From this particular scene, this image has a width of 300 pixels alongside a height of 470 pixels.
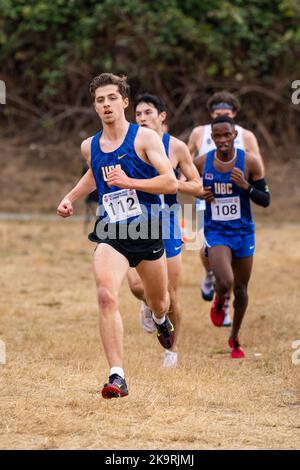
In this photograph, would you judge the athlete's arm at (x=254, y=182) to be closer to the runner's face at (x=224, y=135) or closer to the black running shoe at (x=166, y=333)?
the runner's face at (x=224, y=135)

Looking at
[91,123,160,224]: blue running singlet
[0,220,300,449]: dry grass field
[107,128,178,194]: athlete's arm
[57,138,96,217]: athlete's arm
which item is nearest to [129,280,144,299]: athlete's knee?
[0,220,300,449]: dry grass field

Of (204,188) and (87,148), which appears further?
(204,188)

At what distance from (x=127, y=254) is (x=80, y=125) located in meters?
18.2

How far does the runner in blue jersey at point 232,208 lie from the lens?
32.4 ft

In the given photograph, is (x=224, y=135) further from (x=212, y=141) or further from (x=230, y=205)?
(x=212, y=141)

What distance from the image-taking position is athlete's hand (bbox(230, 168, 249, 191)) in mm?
9797

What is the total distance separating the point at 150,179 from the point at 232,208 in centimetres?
271

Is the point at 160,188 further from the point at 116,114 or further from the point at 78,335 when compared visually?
the point at 78,335

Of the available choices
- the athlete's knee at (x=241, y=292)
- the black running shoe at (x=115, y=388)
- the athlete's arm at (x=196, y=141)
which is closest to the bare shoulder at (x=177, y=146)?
A: the athlete's knee at (x=241, y=292)

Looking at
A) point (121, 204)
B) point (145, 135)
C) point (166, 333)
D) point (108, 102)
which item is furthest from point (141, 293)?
point (108, 102)

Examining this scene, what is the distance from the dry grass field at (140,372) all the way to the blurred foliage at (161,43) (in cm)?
885

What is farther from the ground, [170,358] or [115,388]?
[170,358]

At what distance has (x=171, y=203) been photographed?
32.1 ft

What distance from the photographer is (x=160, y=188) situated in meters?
7.43
